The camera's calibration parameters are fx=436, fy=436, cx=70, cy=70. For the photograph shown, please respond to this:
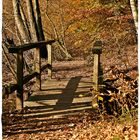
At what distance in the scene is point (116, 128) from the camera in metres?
6.05

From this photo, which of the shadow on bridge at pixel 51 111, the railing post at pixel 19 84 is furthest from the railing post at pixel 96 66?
the railing post at pixel 19 84

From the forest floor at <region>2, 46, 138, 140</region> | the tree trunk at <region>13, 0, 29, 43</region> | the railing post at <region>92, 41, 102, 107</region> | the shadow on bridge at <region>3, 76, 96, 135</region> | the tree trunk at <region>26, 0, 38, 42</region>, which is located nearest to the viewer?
the forest floor at <region>2, 46, 138, 140</region>

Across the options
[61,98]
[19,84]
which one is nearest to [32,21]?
[61,98]

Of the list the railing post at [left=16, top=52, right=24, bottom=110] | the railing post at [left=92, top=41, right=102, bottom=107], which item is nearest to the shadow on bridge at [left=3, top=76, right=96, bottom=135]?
the railing post at [left=16, top=52, right=24, bottom=110]

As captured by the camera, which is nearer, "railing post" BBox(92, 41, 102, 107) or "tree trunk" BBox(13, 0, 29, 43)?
"railing post" BBox(92, 41, 102, 107)

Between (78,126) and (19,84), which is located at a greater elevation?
(19,84)

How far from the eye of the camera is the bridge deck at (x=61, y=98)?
791 centimetres

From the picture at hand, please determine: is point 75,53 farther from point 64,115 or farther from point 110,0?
point 64,115

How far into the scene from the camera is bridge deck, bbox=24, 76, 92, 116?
25.9 ft

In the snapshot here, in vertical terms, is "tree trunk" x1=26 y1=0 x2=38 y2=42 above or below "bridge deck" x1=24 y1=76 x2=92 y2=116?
above

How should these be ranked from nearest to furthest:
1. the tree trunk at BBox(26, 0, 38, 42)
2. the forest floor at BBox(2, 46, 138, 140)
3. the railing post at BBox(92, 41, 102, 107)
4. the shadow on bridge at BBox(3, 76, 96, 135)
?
1. the forest floor at BBox(2, 46, 138, 140)
2. the shadow on bridge at BBox(3, 76, 96, 135)
3. the railing post at BBox(92, 41, 102, 107)
4. the tree trunk at BBox(26, 0, 38, 42)

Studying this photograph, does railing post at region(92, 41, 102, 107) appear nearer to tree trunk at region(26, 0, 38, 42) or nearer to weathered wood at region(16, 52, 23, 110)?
weathered wood at region(16, 52, 23, 110)

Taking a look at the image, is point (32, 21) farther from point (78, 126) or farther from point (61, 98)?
point (78, 126)

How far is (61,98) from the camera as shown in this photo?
8.72 metres
